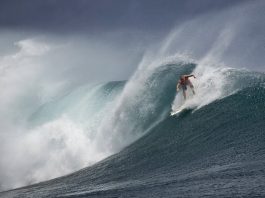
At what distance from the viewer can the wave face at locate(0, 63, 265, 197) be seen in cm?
1069

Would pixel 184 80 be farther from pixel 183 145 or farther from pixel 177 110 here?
pixel 183 145

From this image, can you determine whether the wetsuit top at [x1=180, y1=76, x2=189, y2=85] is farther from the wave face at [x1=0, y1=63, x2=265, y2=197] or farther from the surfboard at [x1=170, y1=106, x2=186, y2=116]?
the surfboard at [x1=170, y1=106, x2=186, y2=116]

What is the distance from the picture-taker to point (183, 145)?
16281mm

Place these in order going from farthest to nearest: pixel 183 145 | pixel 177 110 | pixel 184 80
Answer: pixel 184 80 < pixel 177 110 < pixel 183 145

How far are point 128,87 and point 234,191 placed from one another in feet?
62.7

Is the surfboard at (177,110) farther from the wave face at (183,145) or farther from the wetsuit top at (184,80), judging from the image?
the wetsuit top at (184,80)

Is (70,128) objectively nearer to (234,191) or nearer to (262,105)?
(262,105)

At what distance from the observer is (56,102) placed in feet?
141

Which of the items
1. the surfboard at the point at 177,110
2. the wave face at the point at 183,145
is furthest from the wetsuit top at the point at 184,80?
the surfboard at the point at 177,110

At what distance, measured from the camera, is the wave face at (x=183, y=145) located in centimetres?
1069

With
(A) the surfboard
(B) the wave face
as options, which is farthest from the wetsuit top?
(A) the surfboard

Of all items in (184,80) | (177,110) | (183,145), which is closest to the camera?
(183,145)

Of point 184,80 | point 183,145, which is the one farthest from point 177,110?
point 183,145

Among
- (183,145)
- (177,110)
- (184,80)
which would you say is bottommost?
(183,145)
